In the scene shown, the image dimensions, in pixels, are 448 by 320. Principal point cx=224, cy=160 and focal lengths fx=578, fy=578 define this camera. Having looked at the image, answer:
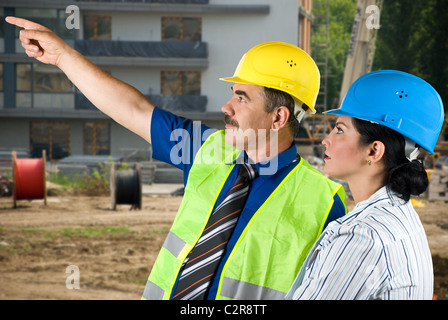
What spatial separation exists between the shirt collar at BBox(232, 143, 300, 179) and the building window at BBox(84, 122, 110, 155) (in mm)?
14948

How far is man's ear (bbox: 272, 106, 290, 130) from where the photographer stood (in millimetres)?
1461

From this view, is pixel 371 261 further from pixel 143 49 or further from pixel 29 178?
pixel 143 49

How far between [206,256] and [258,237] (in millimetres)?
123

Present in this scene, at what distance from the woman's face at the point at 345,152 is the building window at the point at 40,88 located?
15.3 meters

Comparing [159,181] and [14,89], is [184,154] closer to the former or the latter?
[159,181]

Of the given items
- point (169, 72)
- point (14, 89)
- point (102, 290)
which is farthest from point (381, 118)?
point (14, 89)

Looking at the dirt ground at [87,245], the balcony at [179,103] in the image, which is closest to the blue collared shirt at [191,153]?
the dirt ground at [87,245]

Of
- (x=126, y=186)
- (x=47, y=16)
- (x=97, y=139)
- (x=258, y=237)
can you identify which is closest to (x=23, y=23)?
(x=258, y=237)

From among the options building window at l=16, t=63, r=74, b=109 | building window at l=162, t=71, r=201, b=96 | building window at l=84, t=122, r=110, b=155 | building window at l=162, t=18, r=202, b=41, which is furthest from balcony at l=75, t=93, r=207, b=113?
building window at l=162, t=18, r=202, b=41

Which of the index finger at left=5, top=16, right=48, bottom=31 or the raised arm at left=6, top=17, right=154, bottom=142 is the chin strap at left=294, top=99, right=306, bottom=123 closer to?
the raised arm at left=6, top=17, right=154, bottom=142

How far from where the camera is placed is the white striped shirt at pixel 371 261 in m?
0.85

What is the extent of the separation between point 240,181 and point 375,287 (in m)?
0.55

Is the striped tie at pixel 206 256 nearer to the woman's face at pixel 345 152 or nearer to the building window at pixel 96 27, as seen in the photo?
the woman's face at pixel 345 152

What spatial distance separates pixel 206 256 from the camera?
129cm
